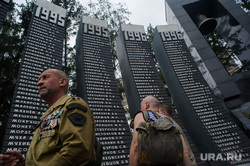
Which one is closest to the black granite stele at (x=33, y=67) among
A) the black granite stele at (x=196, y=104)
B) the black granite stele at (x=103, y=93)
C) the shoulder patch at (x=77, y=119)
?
the black granite stele at (x=103, y=93)

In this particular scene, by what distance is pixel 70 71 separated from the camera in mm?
10828

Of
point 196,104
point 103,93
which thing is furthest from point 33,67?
point 196,104

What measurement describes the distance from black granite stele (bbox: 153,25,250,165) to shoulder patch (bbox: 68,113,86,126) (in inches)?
261

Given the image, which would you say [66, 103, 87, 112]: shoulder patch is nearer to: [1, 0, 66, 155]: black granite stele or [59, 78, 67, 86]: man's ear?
[59, 78, 67, 86]: man's ear

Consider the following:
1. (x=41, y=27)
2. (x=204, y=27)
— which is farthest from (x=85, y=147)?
(x=204, y=27)

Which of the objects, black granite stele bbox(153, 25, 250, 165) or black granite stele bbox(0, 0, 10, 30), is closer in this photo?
black granite stele bbox(0, 0, 10, 30)

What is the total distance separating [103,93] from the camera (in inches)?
252

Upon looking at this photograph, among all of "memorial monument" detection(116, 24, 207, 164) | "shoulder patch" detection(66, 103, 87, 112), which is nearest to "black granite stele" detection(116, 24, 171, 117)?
"memorial monument" detection(116, 24, 207, 164)

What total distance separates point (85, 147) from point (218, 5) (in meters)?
14.0

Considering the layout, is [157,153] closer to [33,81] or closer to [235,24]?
[33,81]

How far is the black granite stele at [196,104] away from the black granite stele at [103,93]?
3493 mm

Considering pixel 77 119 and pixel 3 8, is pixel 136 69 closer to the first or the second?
pixel 3 8

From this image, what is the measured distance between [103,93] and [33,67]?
2.78 metres

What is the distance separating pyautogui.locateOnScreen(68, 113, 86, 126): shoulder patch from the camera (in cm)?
136
